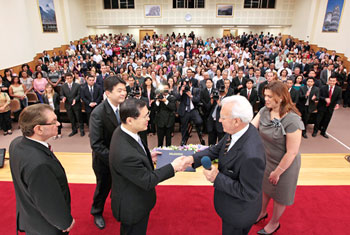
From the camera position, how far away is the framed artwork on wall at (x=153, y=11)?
18.1 metres

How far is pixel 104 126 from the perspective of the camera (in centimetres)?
229

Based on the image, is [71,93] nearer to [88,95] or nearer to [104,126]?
[88,95]

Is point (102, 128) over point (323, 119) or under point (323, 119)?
over

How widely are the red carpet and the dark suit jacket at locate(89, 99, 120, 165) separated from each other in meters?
0.93

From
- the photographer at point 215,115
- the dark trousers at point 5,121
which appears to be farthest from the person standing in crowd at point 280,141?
the dark trousers at point 5,121

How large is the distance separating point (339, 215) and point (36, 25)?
574 inches

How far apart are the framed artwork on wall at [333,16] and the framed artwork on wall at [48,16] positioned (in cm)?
1632

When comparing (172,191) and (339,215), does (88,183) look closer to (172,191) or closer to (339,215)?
(172,191)

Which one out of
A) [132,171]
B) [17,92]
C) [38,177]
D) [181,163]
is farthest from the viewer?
[17,92]

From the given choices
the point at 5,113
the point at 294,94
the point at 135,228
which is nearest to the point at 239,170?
the point at 135,228

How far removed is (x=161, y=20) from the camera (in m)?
18.4

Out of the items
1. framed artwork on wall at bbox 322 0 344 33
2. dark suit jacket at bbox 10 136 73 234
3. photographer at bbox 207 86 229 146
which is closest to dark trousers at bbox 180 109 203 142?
photographer at bbox 207 86 229 146

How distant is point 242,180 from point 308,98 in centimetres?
525

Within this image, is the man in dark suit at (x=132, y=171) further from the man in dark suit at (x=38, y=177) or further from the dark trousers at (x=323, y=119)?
the dark trousers at (x=323, y=119)
